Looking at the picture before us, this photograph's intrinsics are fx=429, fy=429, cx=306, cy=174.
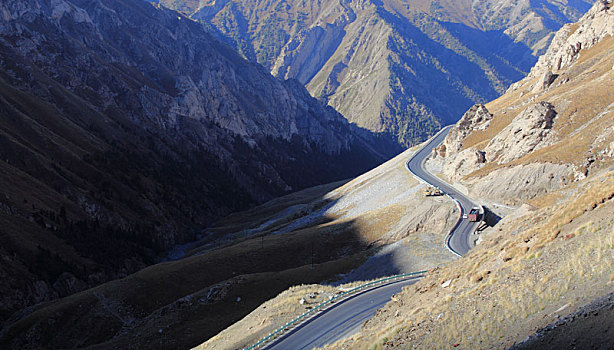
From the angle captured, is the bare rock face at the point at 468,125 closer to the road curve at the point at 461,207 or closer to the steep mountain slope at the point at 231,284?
the road curve at the point at 461,207

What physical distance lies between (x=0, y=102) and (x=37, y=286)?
7855 centimetres

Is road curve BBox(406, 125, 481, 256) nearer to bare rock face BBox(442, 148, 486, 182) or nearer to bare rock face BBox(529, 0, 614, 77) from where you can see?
bare rock face BBox(442, 148, 486, 182)

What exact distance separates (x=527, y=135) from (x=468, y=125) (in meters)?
29.3

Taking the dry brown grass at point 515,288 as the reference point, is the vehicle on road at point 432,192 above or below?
above

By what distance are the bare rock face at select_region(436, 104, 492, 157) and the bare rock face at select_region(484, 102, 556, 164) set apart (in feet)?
66.6

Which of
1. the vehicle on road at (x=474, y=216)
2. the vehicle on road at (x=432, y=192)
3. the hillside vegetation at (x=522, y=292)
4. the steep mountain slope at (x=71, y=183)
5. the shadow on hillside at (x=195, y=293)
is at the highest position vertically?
the steep mountain slope at (x=71, y=183)

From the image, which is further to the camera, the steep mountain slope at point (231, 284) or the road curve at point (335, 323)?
the steep mountain slope at point (231, 284)

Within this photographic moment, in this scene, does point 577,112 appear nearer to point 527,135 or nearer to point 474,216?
point 527,135

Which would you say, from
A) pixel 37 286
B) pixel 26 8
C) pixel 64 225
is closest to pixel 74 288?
pixel 37 286

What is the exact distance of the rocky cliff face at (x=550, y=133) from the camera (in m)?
69.8

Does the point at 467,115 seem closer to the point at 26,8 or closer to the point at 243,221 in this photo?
the point at 243,221

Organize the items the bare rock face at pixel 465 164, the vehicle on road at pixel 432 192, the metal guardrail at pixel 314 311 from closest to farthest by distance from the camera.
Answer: the metal guardrail at pixel 314 311
the vehicle on road at pixel 432 192
the bare rock face at pixel 465 164

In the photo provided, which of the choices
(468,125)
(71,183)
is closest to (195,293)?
(468,125)

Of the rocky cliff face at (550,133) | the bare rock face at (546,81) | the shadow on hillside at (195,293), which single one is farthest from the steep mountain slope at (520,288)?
the bare rock face at (546,81)
